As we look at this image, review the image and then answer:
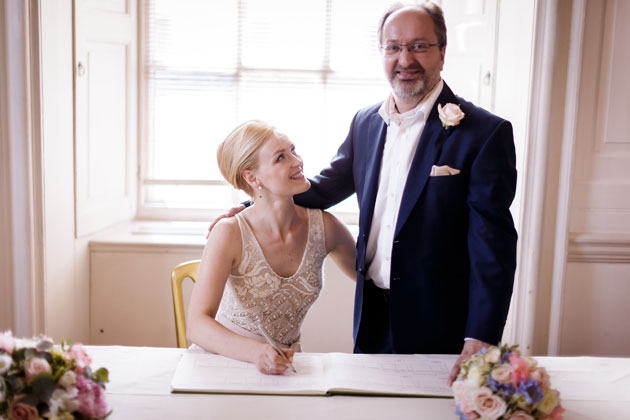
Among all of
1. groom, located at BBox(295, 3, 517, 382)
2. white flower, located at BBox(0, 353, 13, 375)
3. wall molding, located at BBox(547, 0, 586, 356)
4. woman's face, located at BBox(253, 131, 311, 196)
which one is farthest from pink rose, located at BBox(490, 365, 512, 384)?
wall molding, located at BBox(547, 0, 586, 356)

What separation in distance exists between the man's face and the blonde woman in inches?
15.7

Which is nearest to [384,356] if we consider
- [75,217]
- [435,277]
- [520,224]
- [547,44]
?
[435,277]

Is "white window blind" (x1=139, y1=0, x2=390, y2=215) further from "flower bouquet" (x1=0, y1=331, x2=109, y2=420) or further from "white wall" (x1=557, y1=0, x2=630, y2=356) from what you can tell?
"flower bouquet" (x1=0, y1=331, x2=109, y2=420)

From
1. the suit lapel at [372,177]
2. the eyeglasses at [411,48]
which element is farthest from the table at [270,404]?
the eyeglasses at [411,48]

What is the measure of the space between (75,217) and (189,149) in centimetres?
90

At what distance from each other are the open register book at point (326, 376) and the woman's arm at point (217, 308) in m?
0.03

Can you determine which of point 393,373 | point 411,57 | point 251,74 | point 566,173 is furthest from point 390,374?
point 251,74

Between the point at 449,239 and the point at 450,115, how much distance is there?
1.20 ft

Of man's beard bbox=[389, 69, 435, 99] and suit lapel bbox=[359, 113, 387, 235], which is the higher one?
man's beard bbox=[389, 69, 435, 99]

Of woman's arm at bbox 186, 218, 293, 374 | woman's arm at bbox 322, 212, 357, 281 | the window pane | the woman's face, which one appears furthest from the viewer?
the window pane

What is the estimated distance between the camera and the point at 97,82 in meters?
3.09

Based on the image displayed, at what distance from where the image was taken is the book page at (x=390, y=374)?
1.43m

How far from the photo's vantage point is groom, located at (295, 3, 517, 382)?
5.74 ft

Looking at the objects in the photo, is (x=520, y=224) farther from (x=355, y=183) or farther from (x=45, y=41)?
(x=45, y=41)
